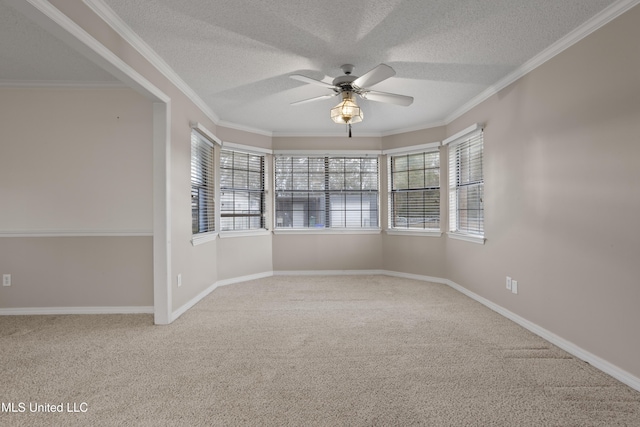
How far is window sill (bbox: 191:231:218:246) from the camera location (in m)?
3.72

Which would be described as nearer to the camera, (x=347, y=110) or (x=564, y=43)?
(x=564, y=43)

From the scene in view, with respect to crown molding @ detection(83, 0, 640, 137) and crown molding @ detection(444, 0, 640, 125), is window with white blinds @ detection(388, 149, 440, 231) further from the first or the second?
crown molding @ detection(444, 0, 640, 125)

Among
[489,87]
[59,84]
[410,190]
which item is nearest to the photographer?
[59,84]

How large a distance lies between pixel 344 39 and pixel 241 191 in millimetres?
3046

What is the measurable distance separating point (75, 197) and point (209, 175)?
1.56m

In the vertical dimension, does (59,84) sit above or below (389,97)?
above

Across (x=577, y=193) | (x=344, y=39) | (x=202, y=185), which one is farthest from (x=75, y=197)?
(x=577, y=193)

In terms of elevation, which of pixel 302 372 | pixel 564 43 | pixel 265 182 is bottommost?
pixel 302 372

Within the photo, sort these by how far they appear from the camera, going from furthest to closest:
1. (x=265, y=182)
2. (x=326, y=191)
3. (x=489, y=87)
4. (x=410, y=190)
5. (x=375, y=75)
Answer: (x=326, y=191) < (x=265, y=182) < (x=410, y=190) < (x=489, y=87) < (x=375, y=75)

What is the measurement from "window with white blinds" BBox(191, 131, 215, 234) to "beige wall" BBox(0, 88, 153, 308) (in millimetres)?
559

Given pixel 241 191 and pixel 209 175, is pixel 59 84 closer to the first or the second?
pixel 209 175

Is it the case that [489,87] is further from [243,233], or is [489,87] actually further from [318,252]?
[243,233]

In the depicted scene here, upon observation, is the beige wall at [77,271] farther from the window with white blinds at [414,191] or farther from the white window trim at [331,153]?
the window with white blinds at [414,191]

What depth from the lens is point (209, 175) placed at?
4.36m
